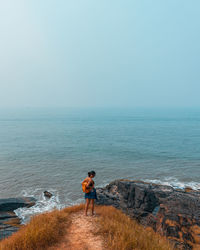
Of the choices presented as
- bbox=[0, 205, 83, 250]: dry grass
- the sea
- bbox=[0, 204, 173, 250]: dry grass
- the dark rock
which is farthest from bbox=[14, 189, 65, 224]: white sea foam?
bbox=[0, 204, 173, 250]: dry grass

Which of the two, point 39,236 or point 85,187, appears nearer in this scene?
point 39,236

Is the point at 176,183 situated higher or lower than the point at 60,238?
lower

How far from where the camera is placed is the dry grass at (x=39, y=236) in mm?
6936

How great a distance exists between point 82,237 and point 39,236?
1900 millimetres

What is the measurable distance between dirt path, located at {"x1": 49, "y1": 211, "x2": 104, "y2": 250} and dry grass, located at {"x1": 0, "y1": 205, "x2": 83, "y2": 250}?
38 centimetres

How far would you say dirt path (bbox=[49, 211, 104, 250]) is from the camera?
7386mm

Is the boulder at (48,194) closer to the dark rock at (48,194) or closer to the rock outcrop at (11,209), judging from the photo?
the dark rock at (48,194)

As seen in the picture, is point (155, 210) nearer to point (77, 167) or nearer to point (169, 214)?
point (169, 214)

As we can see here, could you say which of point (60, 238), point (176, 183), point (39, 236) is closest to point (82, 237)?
point (60, 238)

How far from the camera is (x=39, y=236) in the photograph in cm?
750

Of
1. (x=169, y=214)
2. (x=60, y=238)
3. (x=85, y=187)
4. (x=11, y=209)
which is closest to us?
(x=60, y=238)

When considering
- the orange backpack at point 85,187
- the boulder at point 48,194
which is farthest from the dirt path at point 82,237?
the boulder at point 48,194

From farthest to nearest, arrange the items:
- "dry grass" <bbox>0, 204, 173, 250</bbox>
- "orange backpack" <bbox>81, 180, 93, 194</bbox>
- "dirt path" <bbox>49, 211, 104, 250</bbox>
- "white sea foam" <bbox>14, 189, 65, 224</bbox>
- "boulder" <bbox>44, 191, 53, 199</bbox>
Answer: "boulder" <bbox>44, 191, 53, 199</bbox> < "white sea foam" <bbox>14, 189, 65, 224</bbox> < "orange backpack" <bbox>81, 180, 93, 194</bbox> < "dirt path" <bbox>49, 211, 104, 250</bbox> < "dry grass" <bbox>0, 204, 173, 250</bbox>

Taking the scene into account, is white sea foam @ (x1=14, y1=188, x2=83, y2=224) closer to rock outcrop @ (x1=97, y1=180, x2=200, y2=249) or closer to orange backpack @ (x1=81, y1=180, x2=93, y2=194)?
rock outcrop @ (x1=97, y1=180, x2=200, y2=249)
